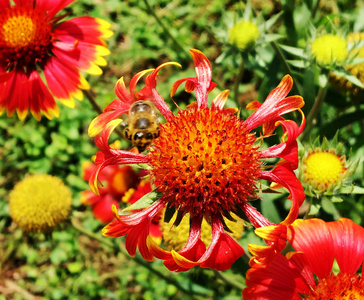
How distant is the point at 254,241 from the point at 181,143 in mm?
682

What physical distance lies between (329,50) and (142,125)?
2.89 feet

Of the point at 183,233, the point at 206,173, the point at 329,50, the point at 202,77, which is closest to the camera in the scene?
the point at 206,173

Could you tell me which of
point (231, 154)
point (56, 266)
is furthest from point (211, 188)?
point (56, 266)

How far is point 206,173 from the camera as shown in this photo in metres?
1.41

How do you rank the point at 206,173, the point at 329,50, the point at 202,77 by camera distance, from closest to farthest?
the point at 206,173 → the point at 202,77 → the point at 329,50

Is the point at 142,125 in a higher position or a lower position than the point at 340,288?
higher

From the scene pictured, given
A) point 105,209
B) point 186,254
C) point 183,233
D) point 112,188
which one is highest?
point 186,254

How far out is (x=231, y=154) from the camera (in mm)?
1438

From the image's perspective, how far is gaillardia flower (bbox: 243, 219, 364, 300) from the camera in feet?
4.70

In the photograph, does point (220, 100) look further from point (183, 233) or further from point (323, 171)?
point (183, 233)

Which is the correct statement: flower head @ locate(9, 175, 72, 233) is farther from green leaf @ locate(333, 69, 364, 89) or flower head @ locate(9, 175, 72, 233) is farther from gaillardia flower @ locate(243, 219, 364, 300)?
green leaf @ locate(333, 69, 364, 89)

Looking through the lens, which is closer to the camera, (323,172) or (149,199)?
(149,199)

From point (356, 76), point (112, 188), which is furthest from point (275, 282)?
point (112, 188)

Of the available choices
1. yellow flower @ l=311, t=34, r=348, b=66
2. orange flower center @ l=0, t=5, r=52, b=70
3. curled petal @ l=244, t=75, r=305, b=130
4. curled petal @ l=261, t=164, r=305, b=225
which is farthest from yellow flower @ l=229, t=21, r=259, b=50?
orange flower center @ l=0, t=5, r=52, b=70
